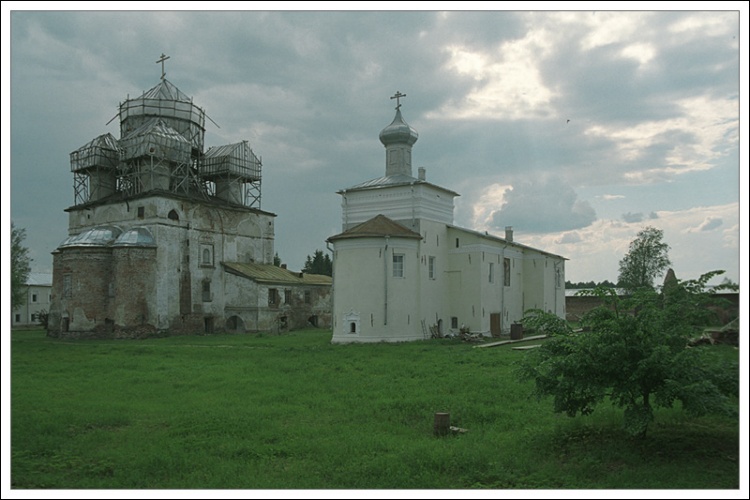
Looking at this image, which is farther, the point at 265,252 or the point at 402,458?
the point at 265,252

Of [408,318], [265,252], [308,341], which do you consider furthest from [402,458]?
[265,252]

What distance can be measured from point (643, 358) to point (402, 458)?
3.99 meters

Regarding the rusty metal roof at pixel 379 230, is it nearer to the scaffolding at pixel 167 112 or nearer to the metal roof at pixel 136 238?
the metal roof at pixel 136 238

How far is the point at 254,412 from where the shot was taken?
12680 mm

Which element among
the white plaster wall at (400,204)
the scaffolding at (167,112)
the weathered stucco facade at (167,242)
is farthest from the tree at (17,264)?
the white plaster wall at (400,204)

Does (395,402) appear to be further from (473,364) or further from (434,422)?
(473,364)

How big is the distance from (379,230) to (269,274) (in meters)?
15.8

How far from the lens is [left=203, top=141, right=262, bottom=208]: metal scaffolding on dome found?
46.2 metres

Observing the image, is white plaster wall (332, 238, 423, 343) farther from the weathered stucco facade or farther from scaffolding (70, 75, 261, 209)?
scaffolding (70, 75, 261, 209)

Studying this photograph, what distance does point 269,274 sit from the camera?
1683 inches

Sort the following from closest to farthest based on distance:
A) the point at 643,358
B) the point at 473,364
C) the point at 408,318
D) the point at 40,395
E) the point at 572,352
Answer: the point at 643,358, the point at 572,352, the point at 40,395, the point at 473,364, the point at 408,318

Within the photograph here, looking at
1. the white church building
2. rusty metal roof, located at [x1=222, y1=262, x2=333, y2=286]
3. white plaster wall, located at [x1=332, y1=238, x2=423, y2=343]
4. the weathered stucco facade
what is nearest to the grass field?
white plaster wall, located at [x1=332, y1=238, x2=423, y2=343]

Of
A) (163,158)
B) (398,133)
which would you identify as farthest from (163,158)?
(398,133)

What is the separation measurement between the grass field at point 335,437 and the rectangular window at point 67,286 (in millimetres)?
19817
